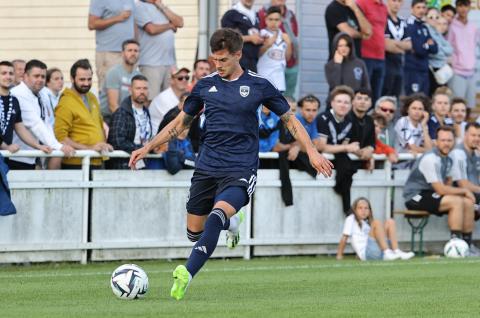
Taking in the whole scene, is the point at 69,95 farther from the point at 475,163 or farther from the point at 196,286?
the point at 475,163

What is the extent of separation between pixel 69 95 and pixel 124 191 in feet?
4.76

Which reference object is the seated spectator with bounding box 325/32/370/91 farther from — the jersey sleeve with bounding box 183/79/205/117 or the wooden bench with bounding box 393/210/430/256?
the jersey sleeve with bounding box 183/79/205/117

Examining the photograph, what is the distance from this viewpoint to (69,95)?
16.5 meters

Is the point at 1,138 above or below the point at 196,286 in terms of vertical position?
above

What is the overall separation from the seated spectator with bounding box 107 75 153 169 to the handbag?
23.5 ft

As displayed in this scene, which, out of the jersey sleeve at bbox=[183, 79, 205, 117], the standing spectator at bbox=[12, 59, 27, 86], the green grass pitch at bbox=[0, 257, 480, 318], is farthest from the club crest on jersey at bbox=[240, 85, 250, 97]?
the standing spectator at bbox=[12, 59, 27, 86]

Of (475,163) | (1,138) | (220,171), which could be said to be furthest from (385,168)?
(220,171)

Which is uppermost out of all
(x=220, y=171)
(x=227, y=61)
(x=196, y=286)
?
(x=227, y=61)

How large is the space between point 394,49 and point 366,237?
4408mm

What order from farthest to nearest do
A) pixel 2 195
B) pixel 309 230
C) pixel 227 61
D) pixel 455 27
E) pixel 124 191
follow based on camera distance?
pixel 455 27 < pixel 309 230 < pixel 124 191 < pixel 2 195 < pixel 227 61

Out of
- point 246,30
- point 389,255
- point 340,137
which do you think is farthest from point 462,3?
point 389,255

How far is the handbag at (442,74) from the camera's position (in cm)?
2223

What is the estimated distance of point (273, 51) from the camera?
19.9m

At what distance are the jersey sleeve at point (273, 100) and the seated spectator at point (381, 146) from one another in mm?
7179
